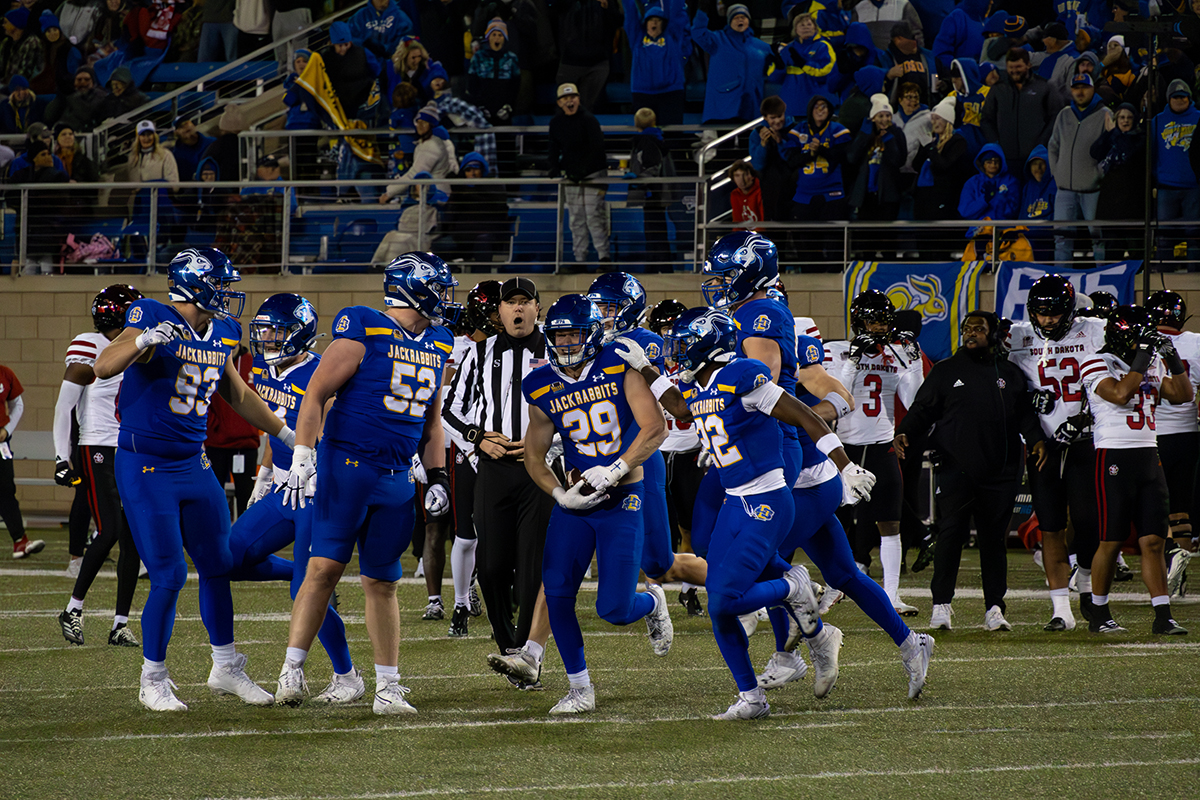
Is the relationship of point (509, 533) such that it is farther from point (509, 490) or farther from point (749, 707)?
point (749, 707)

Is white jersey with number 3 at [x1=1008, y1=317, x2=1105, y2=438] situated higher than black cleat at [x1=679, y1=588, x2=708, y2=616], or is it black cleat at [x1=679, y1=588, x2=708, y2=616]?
white jersey with number 3 at [x1=1008, y1=317, x2=1105, y2=438]

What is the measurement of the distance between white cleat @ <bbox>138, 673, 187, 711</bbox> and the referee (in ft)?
4.85

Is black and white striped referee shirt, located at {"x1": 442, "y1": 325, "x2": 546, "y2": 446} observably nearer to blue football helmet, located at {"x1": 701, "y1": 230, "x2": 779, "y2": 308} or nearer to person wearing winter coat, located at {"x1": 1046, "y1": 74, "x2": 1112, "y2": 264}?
blue football helmet, located at {"x1": 701, "y1": 230, "x2": 779, "y2": 308}

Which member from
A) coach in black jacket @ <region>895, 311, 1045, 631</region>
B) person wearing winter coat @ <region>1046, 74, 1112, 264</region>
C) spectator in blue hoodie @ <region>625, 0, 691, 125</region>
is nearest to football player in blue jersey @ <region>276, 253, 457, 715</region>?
coach in black jacket @ <region>895, 311, 1045, 631</region>

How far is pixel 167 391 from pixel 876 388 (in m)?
5.06

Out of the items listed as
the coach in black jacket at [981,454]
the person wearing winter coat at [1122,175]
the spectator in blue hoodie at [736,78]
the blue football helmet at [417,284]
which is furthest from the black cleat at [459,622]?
the spectator in blue hoodie at [736,78]

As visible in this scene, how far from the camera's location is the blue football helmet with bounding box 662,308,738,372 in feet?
19.6

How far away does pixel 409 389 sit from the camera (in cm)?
599

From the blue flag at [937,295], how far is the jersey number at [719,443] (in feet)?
24.4

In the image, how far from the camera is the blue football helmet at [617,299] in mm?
6371

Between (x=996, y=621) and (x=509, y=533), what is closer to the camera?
(x=509, y=533)

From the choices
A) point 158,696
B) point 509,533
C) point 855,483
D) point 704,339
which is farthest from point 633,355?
point 158,696

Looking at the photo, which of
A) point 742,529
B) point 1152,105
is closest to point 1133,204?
point 1152,105

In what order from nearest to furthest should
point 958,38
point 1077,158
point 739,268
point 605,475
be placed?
point 605,475 < point 739,268 < point 1077,158 < point 958,38
